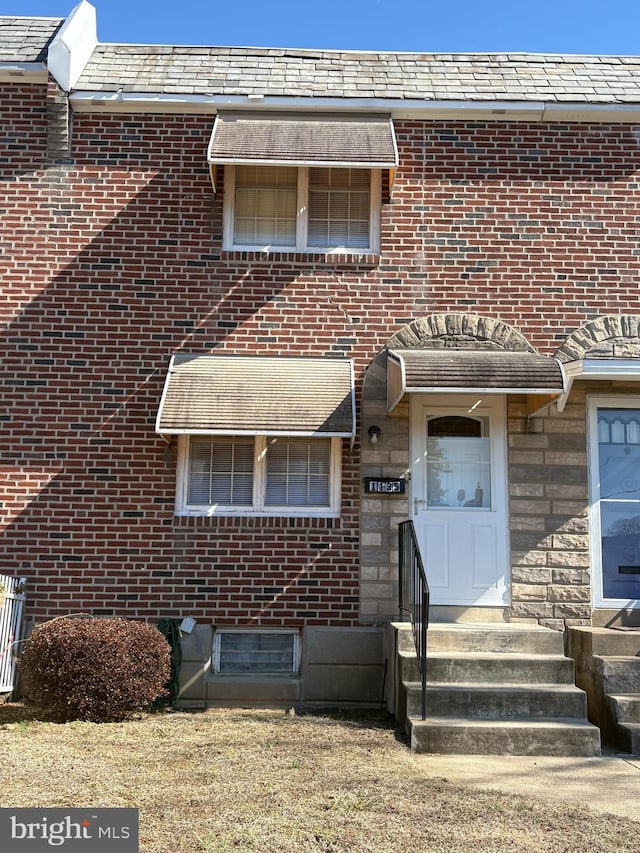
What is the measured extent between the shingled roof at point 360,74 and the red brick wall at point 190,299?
1.21 ft

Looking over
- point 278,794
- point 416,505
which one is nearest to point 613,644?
point 416,505

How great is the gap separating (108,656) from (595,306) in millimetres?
5714

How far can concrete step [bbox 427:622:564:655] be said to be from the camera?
7.52 meters

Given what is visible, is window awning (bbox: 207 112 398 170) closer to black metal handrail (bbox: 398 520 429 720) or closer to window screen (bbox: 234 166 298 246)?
window screen (bbox: 234 166 298 246)

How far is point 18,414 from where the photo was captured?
843cm

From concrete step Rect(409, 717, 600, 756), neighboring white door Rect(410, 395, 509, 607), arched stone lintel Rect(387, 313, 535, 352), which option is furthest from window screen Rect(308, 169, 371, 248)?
concrete step Rect(409, 717, 600, 756)

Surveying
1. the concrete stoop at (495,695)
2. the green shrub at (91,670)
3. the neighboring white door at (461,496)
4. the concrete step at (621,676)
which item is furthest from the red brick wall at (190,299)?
the concrete step at (621,676)

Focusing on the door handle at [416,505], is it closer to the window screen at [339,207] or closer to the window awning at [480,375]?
the window awning at [480,375]

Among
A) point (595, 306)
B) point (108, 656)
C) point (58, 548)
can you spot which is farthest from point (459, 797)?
point (595, 306)

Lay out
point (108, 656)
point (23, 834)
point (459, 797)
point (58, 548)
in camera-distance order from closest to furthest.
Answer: point (23, 834) < point (459, 797) < point (108, 656) < point (58, 548)

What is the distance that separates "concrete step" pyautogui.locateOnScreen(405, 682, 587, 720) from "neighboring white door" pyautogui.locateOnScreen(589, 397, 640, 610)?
1.82 m

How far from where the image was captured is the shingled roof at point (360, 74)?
898cm

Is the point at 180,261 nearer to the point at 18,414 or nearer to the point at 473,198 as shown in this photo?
the point at 18,414

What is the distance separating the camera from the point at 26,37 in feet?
30.3
